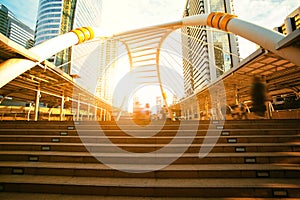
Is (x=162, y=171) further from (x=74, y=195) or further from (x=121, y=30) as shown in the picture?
(x=121, y=30)

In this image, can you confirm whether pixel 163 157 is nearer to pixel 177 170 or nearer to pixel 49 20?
pixel 177 170

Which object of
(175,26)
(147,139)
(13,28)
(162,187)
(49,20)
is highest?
(13,28)

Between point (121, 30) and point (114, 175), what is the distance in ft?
38.6

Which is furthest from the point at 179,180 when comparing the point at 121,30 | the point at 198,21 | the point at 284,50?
the point at 121,30

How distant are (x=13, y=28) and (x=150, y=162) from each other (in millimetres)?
162848

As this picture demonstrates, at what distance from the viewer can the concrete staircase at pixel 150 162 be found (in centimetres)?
233

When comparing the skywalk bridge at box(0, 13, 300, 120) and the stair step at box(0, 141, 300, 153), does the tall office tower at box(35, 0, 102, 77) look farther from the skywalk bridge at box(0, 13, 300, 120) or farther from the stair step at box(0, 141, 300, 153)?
the stair step at box(0, 141, 300, 153)

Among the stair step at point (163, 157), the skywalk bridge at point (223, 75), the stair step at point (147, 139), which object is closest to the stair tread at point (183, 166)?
the stair step at point (163, 157)

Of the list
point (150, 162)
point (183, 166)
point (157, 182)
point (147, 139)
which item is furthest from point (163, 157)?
point (147, 139)

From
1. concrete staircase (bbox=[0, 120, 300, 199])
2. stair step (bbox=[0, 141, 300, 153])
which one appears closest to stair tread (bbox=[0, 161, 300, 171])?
concrete staircase (bbox=[0, 120, 300, 199])

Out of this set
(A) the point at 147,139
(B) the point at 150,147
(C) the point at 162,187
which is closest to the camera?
(C) the point at 162,187

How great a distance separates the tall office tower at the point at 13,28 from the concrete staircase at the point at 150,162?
136001 mm

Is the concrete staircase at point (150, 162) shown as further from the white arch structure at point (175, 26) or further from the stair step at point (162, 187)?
the white arch structure at point (175, 26)

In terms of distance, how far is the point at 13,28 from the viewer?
116000 mm
